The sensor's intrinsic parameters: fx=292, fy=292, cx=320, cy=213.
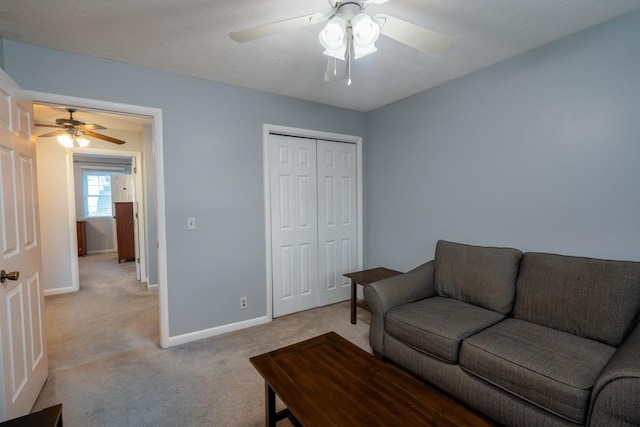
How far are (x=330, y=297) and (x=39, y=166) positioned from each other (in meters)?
4.31

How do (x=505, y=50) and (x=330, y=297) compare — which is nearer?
(x=505, y=50)

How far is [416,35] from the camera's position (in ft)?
4.39

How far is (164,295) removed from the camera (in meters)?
2.54

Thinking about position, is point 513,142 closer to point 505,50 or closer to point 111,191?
point 505,50

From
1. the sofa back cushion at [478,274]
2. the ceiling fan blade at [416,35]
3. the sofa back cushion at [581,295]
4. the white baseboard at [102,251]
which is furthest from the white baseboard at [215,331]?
the white baseboard at [102,251]

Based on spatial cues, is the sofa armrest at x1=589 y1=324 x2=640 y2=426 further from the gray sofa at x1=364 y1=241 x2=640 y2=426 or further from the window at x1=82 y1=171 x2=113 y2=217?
the window at x1=82 y1=171 x2=113 y2=217

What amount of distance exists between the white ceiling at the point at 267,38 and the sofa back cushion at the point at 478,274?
1.51m

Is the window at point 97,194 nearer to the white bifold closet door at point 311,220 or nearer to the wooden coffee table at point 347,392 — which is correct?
the white bifold closet door at point 311,220

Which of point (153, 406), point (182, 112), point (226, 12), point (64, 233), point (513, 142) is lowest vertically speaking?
point (153, 406)

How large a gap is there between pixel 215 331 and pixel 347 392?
1.88 m

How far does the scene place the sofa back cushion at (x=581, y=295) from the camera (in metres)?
1.60

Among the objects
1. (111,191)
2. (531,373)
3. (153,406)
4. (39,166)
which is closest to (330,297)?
(153,406)

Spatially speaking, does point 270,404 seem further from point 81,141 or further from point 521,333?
point 81,141

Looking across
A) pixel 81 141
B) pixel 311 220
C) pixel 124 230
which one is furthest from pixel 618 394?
pixel 124 230
